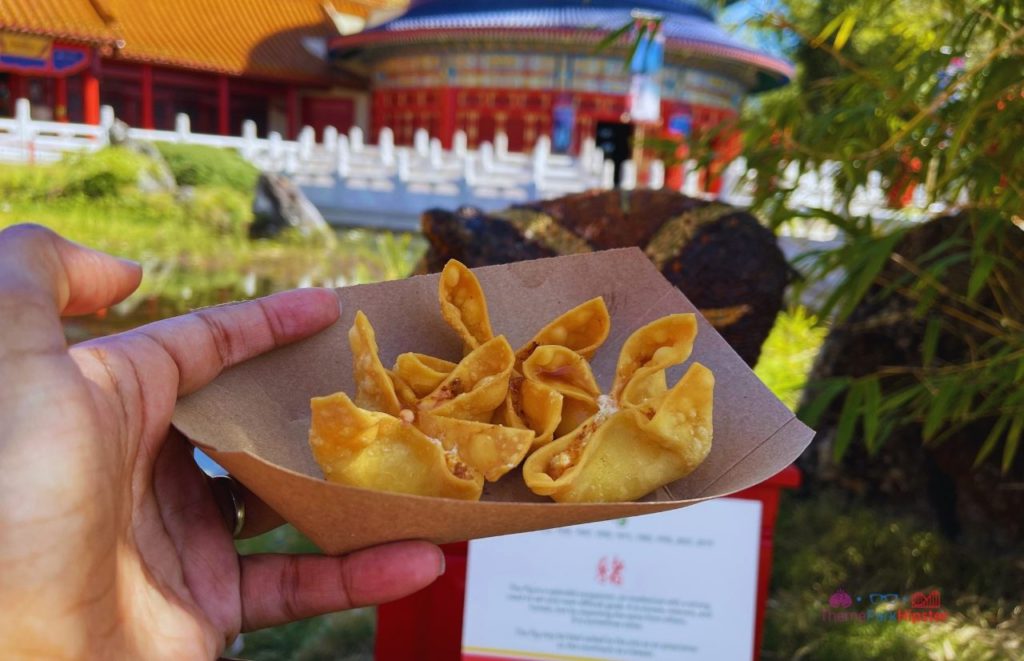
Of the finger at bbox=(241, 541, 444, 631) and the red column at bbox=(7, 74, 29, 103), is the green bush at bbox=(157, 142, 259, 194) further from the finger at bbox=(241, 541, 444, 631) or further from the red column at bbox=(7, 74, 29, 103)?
the finger at bbox=(241, 541, 444, 631)

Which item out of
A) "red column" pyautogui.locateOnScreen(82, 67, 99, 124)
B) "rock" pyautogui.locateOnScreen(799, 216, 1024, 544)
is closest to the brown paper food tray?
"rock" pyautogui.locateOnScreen(799, 216, 1024, 544)

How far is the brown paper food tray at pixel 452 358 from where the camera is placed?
944mm

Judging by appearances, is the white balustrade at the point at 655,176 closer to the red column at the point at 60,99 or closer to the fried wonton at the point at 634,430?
the red column at the point at 60,99

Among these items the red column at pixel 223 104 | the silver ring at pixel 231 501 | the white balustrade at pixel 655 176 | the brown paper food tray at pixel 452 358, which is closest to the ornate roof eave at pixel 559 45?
the red column at pixel 223 104

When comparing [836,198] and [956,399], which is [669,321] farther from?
[836,198]

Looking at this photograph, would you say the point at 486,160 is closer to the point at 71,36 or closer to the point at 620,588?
the point at 71,36

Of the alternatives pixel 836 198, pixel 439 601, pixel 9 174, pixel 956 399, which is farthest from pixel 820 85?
pixel 9 174

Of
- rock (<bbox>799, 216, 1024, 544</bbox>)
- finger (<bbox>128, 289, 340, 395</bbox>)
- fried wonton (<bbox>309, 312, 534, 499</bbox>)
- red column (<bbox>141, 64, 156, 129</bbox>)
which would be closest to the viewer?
fried wonton (<bbox>309, 312, 534, 499</bbox>)

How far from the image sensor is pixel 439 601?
2.22m

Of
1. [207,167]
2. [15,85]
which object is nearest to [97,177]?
[207,167]

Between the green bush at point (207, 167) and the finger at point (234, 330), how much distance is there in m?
10.8

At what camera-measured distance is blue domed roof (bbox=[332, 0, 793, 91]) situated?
13.9 meters

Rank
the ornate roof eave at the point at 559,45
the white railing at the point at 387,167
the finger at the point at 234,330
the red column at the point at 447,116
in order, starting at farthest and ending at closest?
1. the red column at the point at 447,116
2. the ornate roof eave at the point at 559,45
3. the white railing at the point at 387,167
4. the finger at the point at 234,330

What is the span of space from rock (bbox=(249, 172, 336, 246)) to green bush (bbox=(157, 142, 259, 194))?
77 cm
